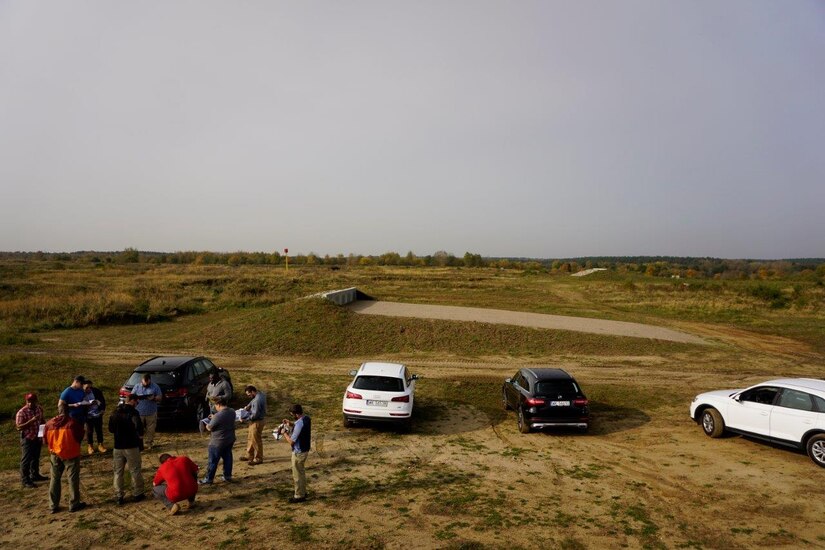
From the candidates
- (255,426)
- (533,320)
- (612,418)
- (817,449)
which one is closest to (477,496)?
(255,426)

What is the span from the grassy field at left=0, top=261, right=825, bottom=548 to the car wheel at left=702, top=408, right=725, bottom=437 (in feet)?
1.04

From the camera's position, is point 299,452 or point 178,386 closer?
point 299,452

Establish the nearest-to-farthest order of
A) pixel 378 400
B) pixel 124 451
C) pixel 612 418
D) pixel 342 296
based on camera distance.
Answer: pixel 124 451, pixel 378 400, pixel 612 418, pixel 342 296

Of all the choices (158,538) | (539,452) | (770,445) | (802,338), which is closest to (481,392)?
(539,452)

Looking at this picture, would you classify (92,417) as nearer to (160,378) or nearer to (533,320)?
(160,378)

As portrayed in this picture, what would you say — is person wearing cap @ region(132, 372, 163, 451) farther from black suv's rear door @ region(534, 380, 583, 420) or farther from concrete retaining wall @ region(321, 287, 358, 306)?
concrete retaining wall @ region(321, 287, 358, 306)

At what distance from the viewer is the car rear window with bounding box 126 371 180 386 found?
11.8 metres

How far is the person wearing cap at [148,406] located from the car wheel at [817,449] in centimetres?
1319

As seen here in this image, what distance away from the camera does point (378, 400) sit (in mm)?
11773

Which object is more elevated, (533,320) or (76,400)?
(76,400)

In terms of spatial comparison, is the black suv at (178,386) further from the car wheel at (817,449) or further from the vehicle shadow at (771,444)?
the car wheel at (817,449)

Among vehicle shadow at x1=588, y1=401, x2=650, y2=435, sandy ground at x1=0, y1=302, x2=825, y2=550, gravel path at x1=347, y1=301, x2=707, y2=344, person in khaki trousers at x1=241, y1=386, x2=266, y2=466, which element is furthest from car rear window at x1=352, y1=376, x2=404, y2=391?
gravel path at x1=347, y1=301, x2=707, y2=344

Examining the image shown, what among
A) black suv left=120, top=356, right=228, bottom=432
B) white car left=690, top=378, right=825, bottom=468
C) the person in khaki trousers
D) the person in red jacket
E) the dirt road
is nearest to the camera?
the dirt road

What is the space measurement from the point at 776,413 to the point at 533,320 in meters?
17.9
